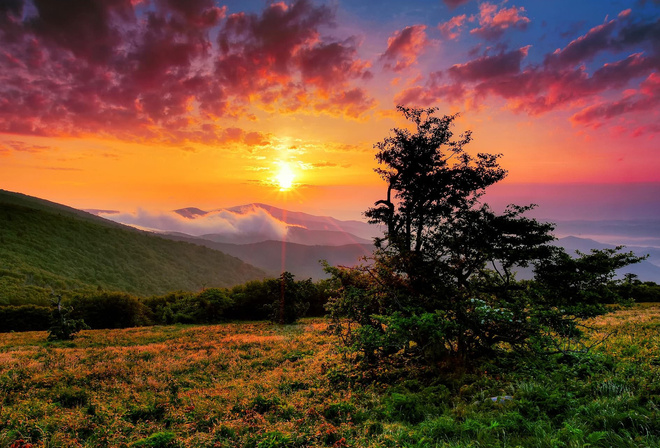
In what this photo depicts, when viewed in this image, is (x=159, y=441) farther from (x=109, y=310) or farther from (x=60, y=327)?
(x=109, y=310)

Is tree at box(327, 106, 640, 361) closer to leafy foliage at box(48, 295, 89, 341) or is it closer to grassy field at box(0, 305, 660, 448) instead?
grassy field at box(0, 305, 660, 448)

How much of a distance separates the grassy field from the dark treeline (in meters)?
36.0

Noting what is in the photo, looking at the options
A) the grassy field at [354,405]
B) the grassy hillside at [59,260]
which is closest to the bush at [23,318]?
the grassy hillside at [59,260]

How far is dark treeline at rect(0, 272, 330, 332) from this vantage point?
173 feet

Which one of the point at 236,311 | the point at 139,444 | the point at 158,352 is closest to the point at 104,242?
the point at 236,311

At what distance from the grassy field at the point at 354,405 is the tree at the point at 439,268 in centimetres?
144

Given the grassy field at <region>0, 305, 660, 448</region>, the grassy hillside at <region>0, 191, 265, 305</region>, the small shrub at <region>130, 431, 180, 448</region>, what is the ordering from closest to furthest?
the grassy field at <region>0, 305, 660, 448</region> < the small shrub at <region>130, 431, 180, 448</region> < the grassy hillside at <region>0, 191, 265, 305</region>

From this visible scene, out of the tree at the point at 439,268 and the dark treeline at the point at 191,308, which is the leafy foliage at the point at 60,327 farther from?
the tree at the point at 439,268

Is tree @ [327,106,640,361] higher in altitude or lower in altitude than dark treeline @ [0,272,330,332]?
higher

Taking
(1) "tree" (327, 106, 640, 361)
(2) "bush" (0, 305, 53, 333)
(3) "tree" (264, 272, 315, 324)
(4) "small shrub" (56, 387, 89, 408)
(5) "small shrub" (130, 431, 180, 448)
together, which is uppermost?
(1) "tree" (327, 106, 640, 361)

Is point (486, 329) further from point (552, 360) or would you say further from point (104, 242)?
point (104, 242)

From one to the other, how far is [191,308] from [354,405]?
62316mm

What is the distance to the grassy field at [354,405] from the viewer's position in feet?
24.2

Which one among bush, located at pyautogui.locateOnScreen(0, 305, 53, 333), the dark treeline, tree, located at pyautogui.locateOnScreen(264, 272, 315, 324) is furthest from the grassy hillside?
tree, located at pyautogui.locateOnScreen(264, 272, 315, 324)
